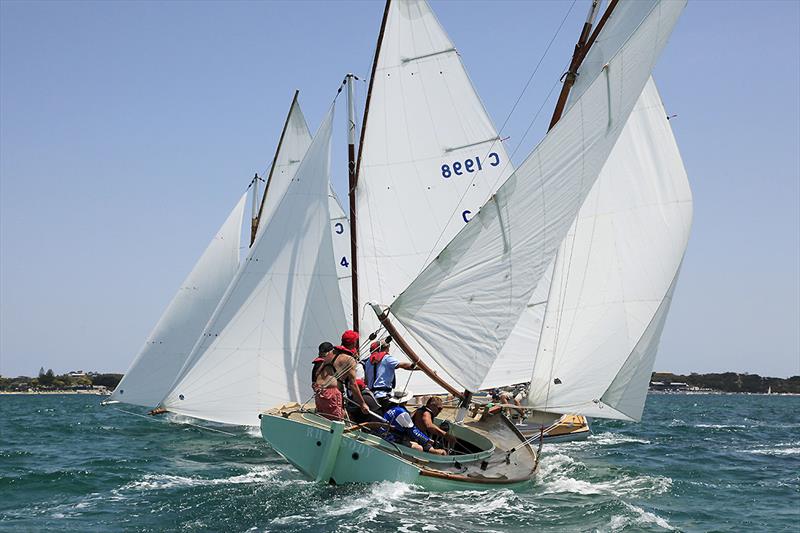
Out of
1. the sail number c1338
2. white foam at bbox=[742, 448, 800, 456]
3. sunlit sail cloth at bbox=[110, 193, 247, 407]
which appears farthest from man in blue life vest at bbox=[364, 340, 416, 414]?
white foam at bbox=[742, 448, 800, 456]

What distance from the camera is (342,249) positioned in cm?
3050

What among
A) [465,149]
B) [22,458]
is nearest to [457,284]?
[465,149]

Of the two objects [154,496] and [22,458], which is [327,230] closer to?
[154,496]

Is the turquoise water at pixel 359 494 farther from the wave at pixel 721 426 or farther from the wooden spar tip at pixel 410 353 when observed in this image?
the wave at pixel 721 426

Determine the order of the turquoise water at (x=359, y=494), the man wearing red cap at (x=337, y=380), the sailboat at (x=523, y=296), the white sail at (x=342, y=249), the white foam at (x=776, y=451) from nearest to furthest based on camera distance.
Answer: the turquoise water at (x=359, y=494)
the sailboat at (x=523, y=296)
the man wearing red cap at (x=337, y=380)
the white foam at (x=776, y=451)
the white sail at (x=342, y=249)

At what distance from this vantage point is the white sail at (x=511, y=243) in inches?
683

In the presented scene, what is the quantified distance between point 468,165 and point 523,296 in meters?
9.68

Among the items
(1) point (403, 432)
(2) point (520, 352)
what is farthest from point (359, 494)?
(2) point (520, 352)

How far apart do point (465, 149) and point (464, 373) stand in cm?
1074

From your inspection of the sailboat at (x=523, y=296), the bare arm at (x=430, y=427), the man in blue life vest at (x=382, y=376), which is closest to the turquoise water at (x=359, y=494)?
the sailboat at (x=523, y=296)

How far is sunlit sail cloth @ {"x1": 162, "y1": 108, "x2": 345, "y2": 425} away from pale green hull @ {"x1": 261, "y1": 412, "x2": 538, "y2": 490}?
13.5ft

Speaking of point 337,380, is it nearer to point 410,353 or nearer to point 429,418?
point 429,418

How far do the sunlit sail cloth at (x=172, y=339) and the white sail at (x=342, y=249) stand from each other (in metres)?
4.22

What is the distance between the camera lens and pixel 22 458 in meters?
23.4
